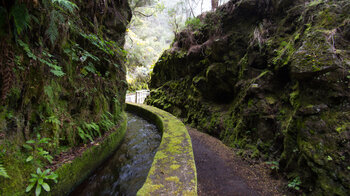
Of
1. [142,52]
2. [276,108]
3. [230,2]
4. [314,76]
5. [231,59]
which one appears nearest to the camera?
[314,76]

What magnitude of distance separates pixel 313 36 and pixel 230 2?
5.21 meters

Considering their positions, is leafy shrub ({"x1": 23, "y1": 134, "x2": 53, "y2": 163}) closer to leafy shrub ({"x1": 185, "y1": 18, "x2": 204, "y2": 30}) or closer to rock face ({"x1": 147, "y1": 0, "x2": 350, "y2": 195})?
rock face ({"x1": 147, "y1": 0, "x2": 350, "y2": 195})

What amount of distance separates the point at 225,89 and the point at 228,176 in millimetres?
4292

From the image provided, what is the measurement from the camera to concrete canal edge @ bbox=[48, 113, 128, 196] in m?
2.59

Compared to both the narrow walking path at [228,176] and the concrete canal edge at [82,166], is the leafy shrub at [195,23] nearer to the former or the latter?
the narrow walking path at [228,176]

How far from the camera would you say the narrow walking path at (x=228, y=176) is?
334 centimetres

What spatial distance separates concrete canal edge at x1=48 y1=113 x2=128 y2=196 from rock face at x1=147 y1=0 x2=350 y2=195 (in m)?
4.43

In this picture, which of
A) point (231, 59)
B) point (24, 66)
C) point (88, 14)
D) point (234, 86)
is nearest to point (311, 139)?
point (234, 86)

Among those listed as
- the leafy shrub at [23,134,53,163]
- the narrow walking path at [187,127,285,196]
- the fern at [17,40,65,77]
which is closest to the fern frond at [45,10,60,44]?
the fern at [17,40,65,77]

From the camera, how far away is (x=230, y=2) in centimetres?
761

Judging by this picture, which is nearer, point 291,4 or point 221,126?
point 291,4

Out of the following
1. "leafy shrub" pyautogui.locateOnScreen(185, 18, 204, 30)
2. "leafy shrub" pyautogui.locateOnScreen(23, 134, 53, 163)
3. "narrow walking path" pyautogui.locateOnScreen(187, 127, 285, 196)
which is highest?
Result: "leafy shrub" pyautogui.locateOnScreen(185, 18, 204, 30)

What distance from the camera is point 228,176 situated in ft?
12.6

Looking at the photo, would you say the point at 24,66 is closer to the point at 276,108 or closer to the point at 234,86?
the point at 276,108
